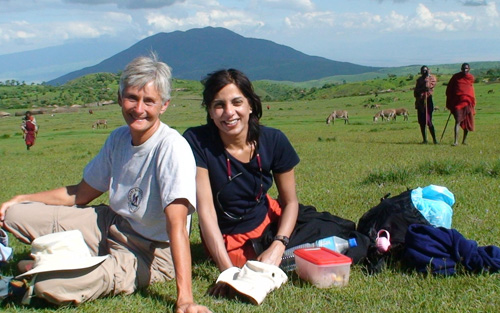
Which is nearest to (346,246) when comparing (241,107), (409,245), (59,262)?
(409,245)

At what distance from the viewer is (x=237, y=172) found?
445 centimetres

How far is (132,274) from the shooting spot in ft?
13.0

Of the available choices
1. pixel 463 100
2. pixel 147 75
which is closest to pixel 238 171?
pixel 147 75

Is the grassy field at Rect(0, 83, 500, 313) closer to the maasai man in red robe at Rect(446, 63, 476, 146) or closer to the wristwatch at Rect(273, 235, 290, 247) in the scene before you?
the wristwatch at Rect(273, 235, 290, 247)

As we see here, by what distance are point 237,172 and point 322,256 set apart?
0.95 metres

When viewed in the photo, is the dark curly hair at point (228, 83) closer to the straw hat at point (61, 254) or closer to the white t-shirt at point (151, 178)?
the white t-shirt at point (151, 178)

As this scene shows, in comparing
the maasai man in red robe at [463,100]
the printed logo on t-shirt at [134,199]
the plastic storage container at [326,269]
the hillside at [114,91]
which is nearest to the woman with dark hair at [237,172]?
the plastic storage container at [326,269]

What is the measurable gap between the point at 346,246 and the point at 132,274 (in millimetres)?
1669

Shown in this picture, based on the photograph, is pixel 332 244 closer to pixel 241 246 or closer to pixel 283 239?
pixel 283 239

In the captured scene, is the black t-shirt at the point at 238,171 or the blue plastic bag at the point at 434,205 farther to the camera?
the blue plastic bag at the point at 434,205

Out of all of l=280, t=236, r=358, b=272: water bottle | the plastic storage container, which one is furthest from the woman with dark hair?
the plastic storage container

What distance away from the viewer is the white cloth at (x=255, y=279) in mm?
3656

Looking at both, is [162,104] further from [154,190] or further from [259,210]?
[259,210]

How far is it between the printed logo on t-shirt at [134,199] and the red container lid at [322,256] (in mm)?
1212
